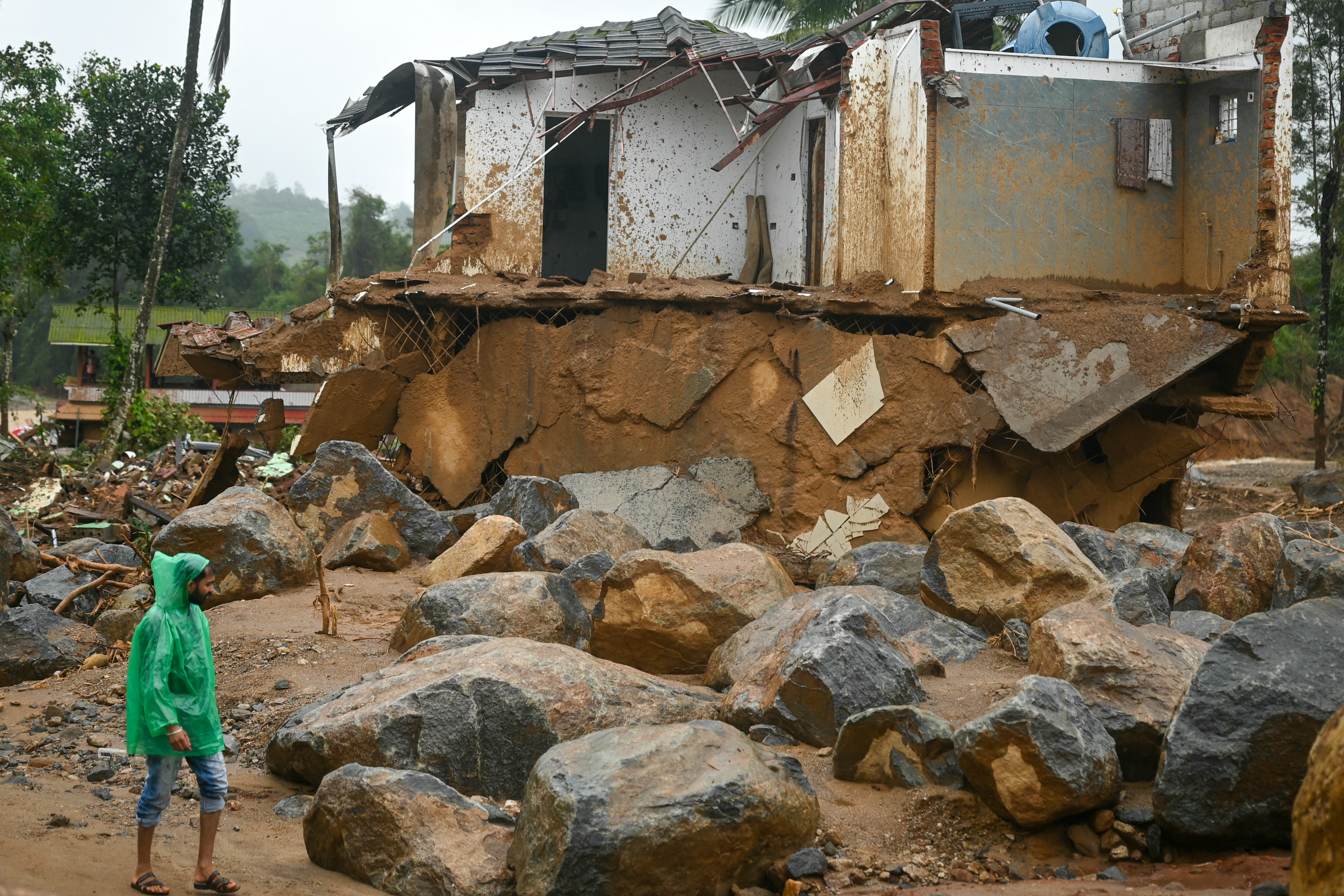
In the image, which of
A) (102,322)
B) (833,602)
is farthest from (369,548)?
(102,322)

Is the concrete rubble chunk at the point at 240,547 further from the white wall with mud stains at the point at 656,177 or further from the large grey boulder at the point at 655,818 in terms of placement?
the large grey boulder at the point at 655,818

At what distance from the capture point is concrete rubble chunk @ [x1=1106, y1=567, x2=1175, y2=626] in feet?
20.6


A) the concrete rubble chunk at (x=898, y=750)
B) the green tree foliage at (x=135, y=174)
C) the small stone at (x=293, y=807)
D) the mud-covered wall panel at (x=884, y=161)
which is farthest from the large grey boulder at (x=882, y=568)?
the green tree foliage at (x=135, y=174)

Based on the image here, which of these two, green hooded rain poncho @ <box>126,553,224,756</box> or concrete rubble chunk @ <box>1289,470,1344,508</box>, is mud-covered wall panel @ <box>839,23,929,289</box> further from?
concrete rubble chunk @ <box>1289,470,1344,508</box>

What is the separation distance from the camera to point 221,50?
63.2 feet

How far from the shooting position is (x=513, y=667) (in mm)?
4793

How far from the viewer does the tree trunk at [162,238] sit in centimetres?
1847

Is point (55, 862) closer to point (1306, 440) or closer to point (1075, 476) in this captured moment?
point (1075, 476)

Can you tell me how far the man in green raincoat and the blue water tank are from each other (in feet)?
32.5

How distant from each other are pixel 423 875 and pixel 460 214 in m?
9.68

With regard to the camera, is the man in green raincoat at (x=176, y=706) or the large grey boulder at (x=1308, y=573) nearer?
the man in green raincoat at (x=176, y=706)

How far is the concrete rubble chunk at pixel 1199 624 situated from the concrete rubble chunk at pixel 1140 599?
0.18 ft

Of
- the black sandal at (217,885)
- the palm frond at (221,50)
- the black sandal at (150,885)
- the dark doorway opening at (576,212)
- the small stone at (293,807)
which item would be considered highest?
the palm frond at (221,50)

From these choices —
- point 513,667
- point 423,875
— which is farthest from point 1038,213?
point 423,875
